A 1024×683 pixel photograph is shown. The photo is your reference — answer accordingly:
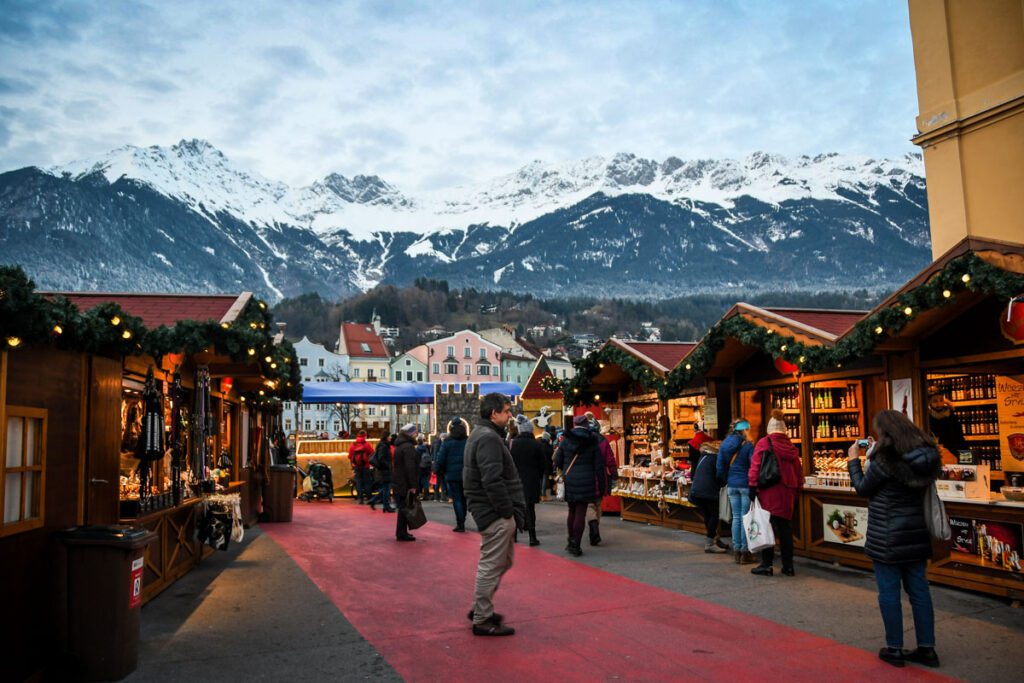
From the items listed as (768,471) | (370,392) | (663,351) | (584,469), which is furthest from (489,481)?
(370,392)

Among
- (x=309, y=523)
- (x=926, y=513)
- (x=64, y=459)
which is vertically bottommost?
(x=309, y=523)

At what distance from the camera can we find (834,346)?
27.5 ft

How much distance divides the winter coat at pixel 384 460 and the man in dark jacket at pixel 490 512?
969 cm

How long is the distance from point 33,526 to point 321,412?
83.8m

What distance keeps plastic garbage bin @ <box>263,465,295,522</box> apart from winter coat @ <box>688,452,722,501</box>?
8.06 metres

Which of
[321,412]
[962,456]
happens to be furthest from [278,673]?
[321,412]

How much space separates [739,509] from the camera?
858 centimetres

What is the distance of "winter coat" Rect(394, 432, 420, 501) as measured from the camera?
10844mm

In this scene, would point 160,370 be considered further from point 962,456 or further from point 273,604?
point 962,456

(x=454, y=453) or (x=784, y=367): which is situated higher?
(x=784, y=367)

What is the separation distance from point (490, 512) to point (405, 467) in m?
5.35

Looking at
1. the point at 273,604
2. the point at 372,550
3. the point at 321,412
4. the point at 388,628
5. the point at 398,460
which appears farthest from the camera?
the point at 321,412

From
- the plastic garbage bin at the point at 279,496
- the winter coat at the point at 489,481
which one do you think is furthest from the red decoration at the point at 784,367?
the plastic garbage bin at the point at 279,496

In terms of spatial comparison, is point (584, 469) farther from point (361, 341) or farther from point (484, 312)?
point (484, 312)
